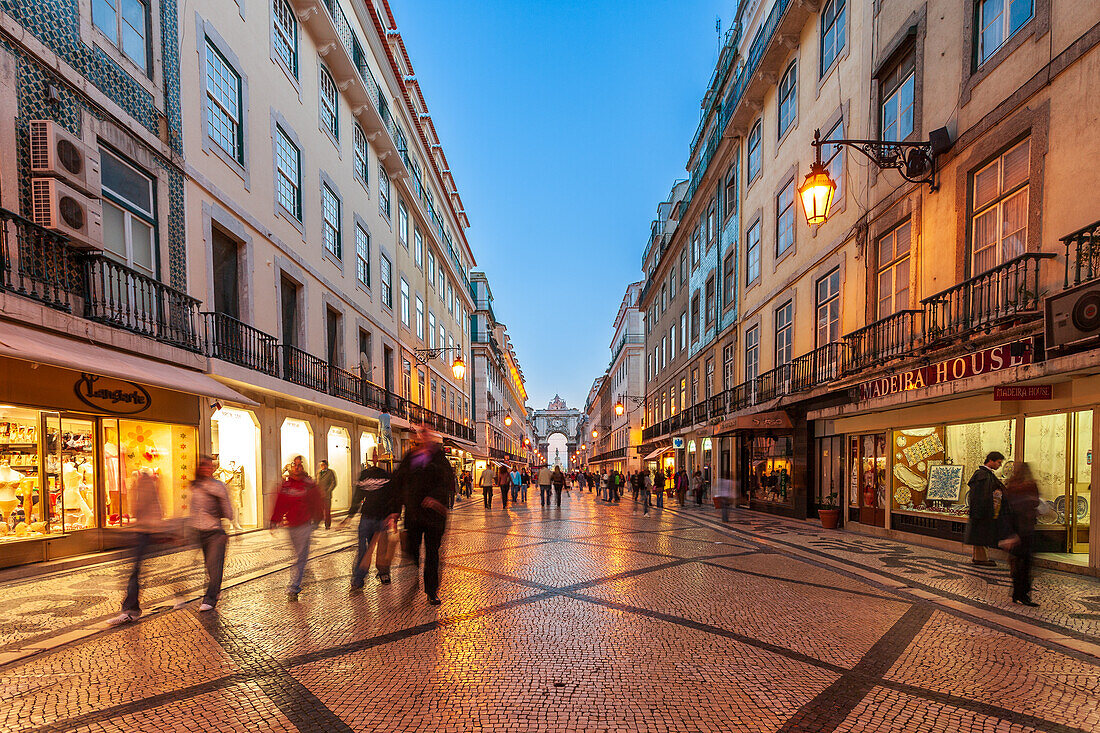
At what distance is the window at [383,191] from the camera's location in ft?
76.4

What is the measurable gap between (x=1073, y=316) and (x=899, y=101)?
282 inches

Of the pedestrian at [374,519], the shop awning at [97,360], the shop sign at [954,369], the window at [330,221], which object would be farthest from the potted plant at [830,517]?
the window at [330,221]

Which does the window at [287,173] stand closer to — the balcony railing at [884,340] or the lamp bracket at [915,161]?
the lamp bracket at [915,161]

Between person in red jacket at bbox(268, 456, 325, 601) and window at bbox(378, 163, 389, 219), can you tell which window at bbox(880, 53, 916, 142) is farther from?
window at bbox(378, 163, 389, 219)

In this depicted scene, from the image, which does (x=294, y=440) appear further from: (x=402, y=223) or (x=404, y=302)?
(x=402, y=223)

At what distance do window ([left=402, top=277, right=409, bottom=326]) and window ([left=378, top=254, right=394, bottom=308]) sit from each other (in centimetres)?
160

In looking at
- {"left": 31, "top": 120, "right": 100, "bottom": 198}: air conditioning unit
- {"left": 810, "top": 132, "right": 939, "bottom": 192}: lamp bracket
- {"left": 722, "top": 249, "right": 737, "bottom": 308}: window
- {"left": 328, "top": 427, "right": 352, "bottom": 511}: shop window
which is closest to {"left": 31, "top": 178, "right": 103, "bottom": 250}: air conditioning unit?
{"left": 31, "top": 120, "right": 100, "bottom": 198}: air conditioning unit

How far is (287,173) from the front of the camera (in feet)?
49.7

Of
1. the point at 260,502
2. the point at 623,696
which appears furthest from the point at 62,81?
the point at 623,696

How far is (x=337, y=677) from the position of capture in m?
4.02

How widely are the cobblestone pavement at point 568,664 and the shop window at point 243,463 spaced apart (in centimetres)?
606

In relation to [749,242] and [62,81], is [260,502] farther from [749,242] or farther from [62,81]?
[749,242]

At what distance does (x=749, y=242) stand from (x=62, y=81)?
19498 mm

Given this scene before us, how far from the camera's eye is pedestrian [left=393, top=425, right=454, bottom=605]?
5906 millimetres
